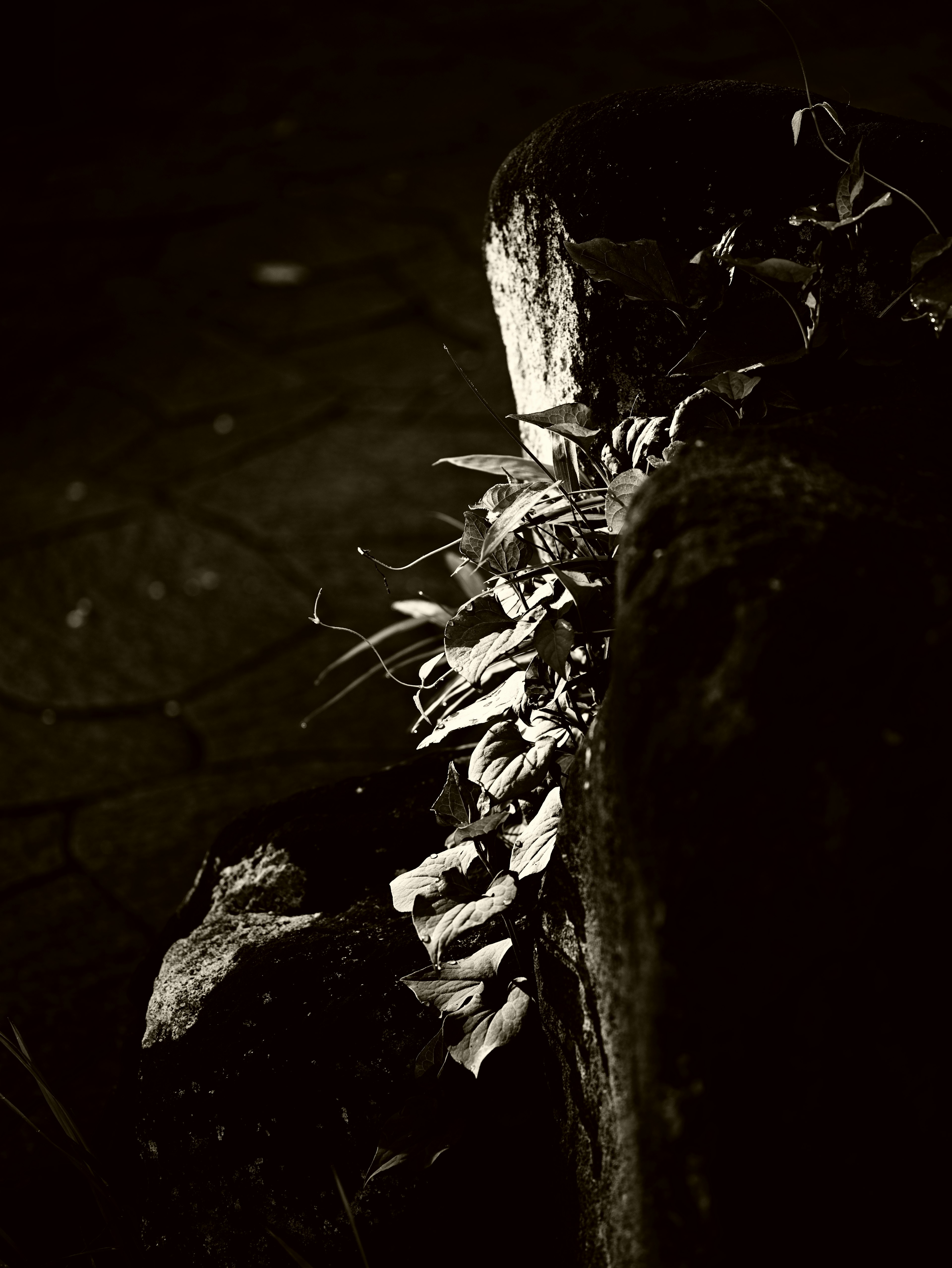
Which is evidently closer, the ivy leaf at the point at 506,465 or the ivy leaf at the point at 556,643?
the ivy leaf at the point at 556,643

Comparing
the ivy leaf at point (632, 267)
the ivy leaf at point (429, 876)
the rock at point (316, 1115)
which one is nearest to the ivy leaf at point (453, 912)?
the ivy leaf at point (429, 876)

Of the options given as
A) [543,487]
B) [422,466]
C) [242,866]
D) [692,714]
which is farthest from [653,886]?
[422,466]

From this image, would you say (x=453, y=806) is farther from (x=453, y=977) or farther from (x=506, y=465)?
(x=506, y=465)

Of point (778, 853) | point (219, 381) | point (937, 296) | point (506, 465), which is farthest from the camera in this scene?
point (219, 381)

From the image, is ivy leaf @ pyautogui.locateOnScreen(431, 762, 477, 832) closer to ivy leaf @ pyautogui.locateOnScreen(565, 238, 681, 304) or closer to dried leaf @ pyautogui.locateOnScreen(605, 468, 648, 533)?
dried leaf @ pyautogui.locateOnScreen(605, 468, 648, 533)

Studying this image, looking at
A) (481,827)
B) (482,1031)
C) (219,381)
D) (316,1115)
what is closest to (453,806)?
(481,827)

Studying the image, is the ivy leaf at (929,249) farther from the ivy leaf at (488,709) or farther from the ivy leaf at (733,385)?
the ivy leaf at (488,709)

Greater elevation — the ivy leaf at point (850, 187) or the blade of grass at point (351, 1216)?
the ivy leaf at point (850, 187)

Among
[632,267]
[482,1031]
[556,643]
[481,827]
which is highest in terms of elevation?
[632,267]
